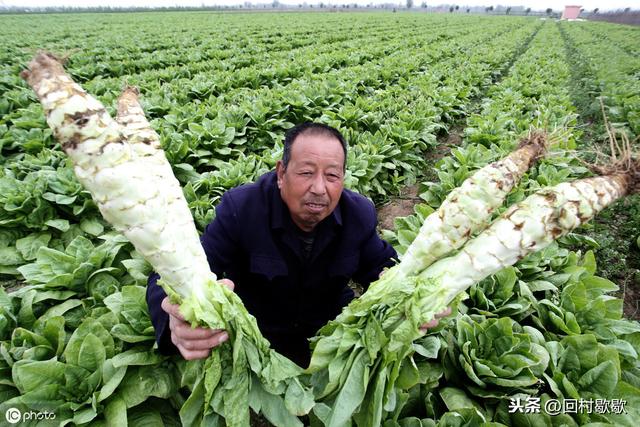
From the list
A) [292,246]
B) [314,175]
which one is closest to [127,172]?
[314,175]

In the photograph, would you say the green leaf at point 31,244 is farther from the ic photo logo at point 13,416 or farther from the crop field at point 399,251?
the ic photo logo at point 13,416

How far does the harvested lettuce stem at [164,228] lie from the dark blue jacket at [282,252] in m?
0.46

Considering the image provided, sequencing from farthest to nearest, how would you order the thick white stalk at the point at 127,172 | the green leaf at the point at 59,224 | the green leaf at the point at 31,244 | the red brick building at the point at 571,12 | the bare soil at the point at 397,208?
the red brick building at the point at 571,12 → the bare soil at the point at 397,208 → the green leaf at the point at 59,224 → the green leaf at the point at 31,244 → the thick white stalk at the point at 127,172

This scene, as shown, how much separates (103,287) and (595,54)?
23.3 metres

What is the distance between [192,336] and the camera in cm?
142

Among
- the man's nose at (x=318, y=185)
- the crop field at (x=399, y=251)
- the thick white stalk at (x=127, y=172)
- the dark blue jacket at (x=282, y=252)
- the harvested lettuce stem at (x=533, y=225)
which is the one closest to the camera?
the thick white stalk at (x=127, y=172)

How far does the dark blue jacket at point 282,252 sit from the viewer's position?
6.79 feet

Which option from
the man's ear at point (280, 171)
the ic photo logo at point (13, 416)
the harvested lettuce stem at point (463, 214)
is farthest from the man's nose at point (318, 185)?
the ic photo logo at point (13, 416)

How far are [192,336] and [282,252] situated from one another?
794mm

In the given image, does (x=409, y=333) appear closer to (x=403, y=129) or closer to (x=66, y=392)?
(x=66, y=392)

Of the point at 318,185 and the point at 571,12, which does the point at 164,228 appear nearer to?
→ the point at 318,185

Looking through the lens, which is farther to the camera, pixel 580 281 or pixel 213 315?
pixel 580 281

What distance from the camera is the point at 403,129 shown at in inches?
242

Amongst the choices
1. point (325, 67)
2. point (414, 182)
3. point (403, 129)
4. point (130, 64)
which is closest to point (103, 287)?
point (414, 182)
